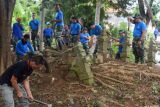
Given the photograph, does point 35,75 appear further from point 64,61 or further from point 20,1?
point 20,1

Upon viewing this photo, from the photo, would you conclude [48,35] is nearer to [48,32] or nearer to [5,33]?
[48,32]

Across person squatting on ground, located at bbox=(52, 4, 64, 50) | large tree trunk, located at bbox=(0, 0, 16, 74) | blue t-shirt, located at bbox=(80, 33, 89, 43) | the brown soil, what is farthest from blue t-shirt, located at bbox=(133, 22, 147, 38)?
large tree trunk, located at bbox=(0, 0, 16, 74)

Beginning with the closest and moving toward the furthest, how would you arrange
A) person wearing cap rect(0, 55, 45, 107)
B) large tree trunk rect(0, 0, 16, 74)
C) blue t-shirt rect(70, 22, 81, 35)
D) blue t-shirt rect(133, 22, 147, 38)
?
1. person wearing cap rect(0, 55, 45, 107)
2. large tree trunk rect(0, 0, 16, 74)
3. blue t-shirt rect(133, 22, 147, 38)
4. blue t-shirt rect(70, 22, 81, 35)

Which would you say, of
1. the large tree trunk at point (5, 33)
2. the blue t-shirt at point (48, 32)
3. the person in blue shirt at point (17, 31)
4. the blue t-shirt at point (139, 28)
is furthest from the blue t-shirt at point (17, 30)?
the large tree trunk at point (5, 33)

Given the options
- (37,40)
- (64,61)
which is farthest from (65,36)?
(64,61)

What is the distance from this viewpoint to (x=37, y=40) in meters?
17.7

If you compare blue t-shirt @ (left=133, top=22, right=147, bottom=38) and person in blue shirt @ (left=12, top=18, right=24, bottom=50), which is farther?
person in blue shirt @ (left=12, top=18, right=24, bottom=50)

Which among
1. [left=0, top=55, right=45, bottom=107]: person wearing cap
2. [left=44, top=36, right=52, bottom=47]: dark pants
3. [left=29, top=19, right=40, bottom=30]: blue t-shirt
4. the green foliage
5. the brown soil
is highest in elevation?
the green foliage

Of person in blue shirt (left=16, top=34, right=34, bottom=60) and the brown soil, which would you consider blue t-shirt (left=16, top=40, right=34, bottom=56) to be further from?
the brown soil

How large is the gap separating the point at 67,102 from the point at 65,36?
7015mm

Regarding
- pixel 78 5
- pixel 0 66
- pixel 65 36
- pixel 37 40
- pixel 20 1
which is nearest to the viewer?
pixel 0 66

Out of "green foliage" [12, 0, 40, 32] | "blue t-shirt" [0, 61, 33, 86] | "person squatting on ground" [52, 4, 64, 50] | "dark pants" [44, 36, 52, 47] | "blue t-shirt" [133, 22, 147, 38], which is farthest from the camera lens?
"green foliage" [12, 0, 40, 32]

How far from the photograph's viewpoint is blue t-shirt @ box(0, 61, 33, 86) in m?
6.76

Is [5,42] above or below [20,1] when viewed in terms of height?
below
